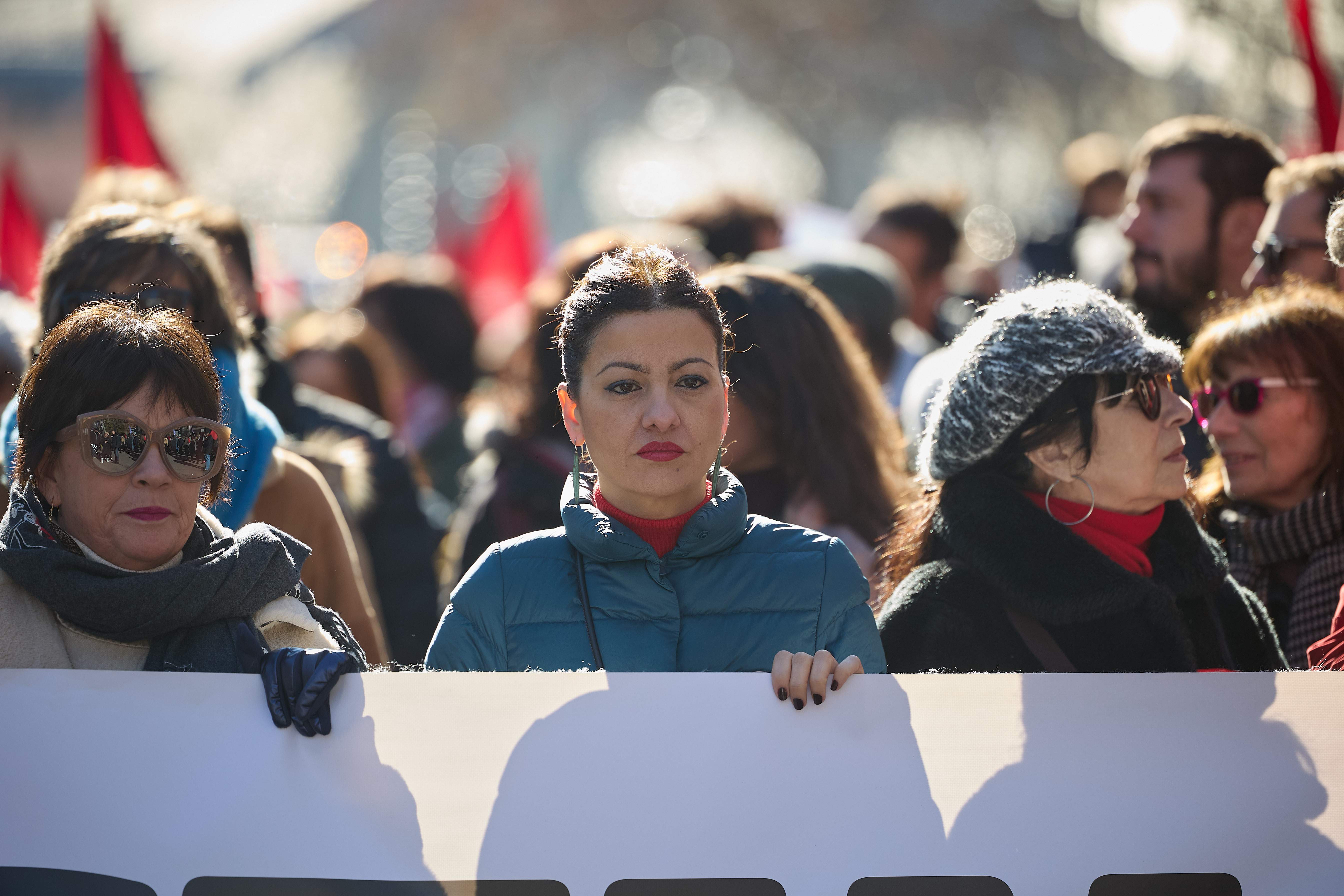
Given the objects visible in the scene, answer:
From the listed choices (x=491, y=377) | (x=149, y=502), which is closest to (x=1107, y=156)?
(x=491, y=377)

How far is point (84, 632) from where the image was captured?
2146 millimetres

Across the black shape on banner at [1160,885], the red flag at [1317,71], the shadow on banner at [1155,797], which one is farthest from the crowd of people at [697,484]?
the red flag at [1317,71]

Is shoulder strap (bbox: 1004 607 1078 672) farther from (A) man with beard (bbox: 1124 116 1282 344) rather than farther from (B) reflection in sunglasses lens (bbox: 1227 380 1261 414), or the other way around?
(A) man with beard (bbox: 1124 116 1282 344)

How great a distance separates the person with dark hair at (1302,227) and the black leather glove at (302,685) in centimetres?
267

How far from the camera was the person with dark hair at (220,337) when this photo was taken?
9.19ft

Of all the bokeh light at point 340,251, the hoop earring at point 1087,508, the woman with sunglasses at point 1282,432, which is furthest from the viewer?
the bokeh light at point 340,251

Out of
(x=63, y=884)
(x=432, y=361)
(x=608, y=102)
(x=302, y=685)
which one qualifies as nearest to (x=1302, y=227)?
(x=302, y=685)

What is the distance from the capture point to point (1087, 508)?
2.61 metres

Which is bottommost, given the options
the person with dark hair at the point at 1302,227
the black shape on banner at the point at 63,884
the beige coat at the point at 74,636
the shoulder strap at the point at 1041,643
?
the black shape on banner at the point at 63,884

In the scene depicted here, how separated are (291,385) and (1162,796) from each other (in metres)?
2.61

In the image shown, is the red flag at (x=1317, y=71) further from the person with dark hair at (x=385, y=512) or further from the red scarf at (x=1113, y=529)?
the person with dark hair at (x=385, y=512)

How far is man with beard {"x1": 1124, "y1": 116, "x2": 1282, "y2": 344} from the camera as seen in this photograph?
13.4 feet

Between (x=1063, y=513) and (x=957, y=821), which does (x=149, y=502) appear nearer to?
(x=957, y=821)

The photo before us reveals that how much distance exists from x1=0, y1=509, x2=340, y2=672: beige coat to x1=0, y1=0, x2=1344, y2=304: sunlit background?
20302mm
